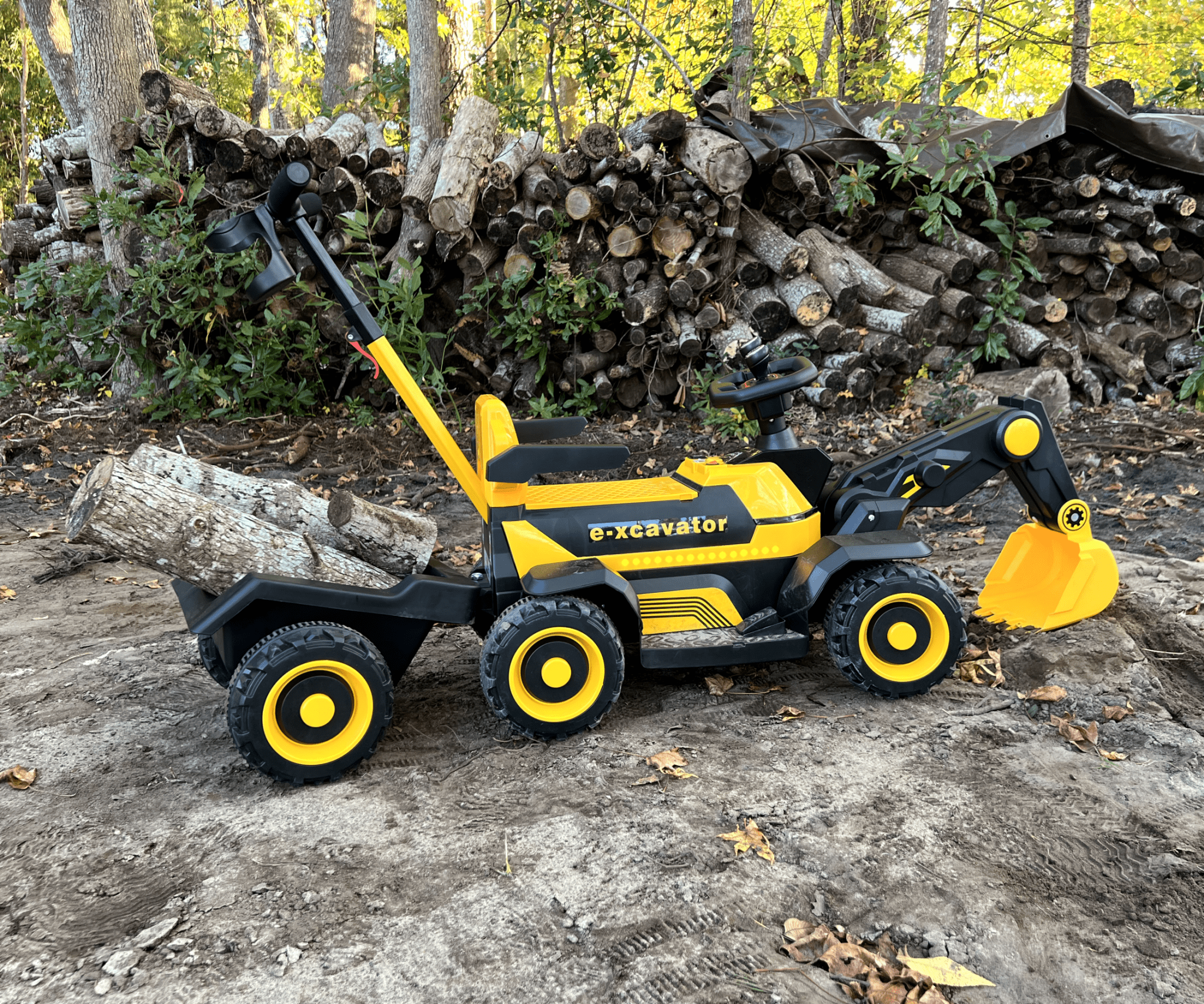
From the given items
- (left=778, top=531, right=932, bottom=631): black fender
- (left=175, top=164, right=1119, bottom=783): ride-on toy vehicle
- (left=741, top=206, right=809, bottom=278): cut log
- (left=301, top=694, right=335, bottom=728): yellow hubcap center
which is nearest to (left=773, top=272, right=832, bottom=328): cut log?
(left=741, top=206, right=809, bottom=278): cut log

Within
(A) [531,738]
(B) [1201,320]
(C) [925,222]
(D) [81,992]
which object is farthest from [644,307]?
(D) [81,992]

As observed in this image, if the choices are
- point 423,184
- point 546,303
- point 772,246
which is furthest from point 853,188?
point 423,184

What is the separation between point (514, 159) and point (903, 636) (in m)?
5.12

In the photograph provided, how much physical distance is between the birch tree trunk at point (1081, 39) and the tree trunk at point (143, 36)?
1026 cm

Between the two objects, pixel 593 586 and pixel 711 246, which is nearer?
pixel 593 586

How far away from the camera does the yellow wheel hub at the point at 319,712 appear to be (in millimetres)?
2775

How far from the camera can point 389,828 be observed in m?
2.55

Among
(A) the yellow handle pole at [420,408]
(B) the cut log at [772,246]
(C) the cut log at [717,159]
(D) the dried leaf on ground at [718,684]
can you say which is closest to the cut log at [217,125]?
(C) the cut log at [717,159]

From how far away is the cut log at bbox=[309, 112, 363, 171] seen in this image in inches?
267

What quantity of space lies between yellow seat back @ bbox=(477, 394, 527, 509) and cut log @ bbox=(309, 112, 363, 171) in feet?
15.3

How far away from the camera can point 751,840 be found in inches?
95.7

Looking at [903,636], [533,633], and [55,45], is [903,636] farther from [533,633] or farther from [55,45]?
[55,45]

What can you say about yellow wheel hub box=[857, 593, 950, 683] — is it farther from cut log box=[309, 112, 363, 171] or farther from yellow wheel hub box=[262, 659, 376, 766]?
cut log box=[309, 112, 363, 171]

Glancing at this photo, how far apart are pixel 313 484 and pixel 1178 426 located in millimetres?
6705
